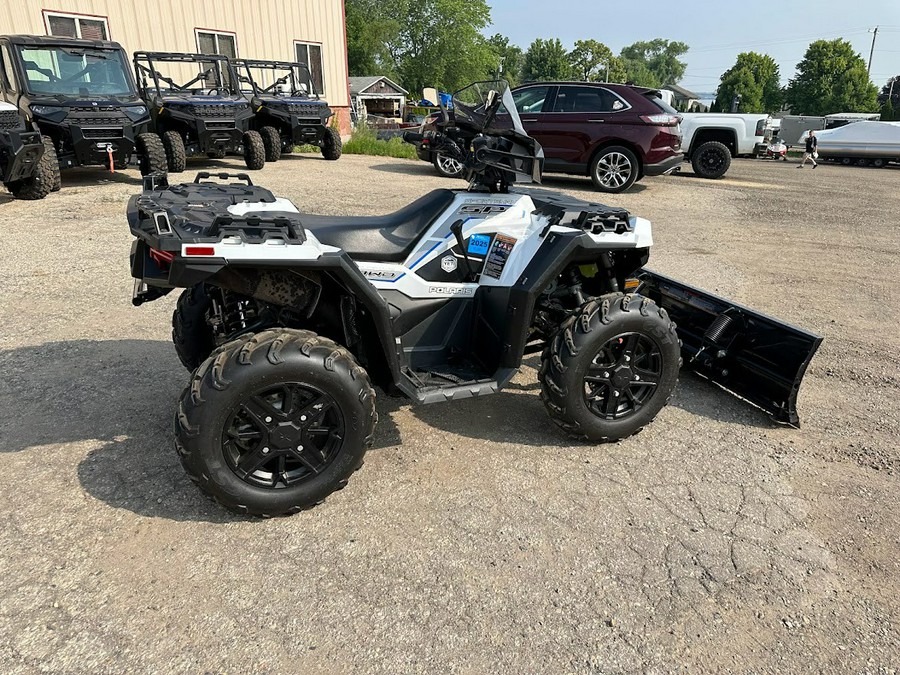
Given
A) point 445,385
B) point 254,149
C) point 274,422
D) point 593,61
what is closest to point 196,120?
point 254,149

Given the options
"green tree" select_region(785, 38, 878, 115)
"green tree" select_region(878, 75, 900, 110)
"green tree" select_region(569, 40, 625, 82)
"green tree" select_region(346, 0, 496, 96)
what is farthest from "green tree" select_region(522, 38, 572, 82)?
"green tree" select_region(878, 75, 900, 110)

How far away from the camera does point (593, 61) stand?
99.4 metres

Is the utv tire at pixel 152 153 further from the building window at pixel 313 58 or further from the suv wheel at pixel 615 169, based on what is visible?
the building window at pixel 313 58

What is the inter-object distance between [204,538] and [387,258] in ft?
5.09

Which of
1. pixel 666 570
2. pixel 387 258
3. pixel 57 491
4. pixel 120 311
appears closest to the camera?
pixel 666 570

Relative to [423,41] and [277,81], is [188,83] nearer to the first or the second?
[277,81]

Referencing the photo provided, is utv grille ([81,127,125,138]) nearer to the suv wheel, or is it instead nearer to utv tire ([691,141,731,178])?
the suv wheel

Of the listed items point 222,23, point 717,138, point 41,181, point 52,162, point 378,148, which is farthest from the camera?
point 378,148

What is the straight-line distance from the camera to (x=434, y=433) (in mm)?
3586

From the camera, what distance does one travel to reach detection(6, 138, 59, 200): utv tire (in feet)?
30.0

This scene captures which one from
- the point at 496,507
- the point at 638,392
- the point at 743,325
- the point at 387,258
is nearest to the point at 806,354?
the point at 743,325

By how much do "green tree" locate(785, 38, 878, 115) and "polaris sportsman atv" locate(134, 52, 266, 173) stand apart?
6296 centimetres

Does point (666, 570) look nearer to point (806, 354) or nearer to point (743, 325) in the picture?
point (806, 354)

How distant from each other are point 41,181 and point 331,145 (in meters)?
7.08
